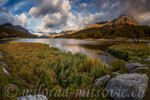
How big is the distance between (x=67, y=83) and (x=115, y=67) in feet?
24.4

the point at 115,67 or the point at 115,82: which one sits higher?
the point at 115,82

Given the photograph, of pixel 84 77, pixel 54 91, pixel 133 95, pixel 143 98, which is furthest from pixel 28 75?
pixel 143 98

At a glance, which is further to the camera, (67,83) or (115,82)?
(67,83)

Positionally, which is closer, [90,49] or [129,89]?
[129,89]

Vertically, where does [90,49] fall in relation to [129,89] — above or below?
below

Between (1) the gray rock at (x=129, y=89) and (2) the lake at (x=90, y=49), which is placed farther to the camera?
(2) the lake at (x=90, y=49)

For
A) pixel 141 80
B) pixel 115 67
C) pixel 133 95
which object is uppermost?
pixel 141 80

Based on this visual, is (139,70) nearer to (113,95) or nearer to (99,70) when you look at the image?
(99,70)

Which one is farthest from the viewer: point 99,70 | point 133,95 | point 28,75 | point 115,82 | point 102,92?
point 99,70

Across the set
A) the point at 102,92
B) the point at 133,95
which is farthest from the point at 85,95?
the point at 133,95

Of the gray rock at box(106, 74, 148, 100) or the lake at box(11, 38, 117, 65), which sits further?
the lake at box(11, 38, 117, 65)

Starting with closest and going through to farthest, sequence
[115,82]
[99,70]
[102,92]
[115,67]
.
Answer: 1. [115,82]
2. [102,92]
3. [99,70]
4. [115,67]

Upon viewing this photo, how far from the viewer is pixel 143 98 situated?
15.5 feet

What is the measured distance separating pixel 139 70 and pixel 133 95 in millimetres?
4303
